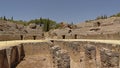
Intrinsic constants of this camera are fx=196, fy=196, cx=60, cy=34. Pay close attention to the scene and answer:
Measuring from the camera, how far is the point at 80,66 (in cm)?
1447

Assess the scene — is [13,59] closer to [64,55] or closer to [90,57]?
[90,57]

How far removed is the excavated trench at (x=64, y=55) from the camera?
25.5 feet

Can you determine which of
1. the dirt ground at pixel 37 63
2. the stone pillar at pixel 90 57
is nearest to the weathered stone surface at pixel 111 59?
the stone pillar at pixel 90 57

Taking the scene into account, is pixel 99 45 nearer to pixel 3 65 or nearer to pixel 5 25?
pixel 3 65

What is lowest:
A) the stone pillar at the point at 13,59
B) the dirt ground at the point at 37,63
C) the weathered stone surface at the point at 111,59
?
the dirt ground at the point at 37,63

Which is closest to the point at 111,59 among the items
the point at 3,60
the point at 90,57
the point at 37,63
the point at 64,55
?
the point at 64,55

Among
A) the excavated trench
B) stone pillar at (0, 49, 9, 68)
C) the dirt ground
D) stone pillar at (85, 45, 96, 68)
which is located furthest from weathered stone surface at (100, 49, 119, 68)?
the dirt ground

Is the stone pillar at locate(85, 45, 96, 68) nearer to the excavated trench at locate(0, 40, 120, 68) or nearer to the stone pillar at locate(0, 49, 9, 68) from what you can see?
the excavated trench at locate(0, 40, 120, 68)

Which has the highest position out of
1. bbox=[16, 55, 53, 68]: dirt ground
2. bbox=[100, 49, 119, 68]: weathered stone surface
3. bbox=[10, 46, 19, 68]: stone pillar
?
bbox=[100, 49, 119, 68]: weathered stone surface

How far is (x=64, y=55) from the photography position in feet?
28.3

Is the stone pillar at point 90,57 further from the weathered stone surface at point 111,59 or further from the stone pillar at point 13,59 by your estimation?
the stone pillar at point 13,59

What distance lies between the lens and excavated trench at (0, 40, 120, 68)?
7.76 m

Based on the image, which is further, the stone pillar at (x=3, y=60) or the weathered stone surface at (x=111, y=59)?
the stone pillar at (x=3, y=60)

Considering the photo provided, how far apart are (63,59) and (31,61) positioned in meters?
8.63
